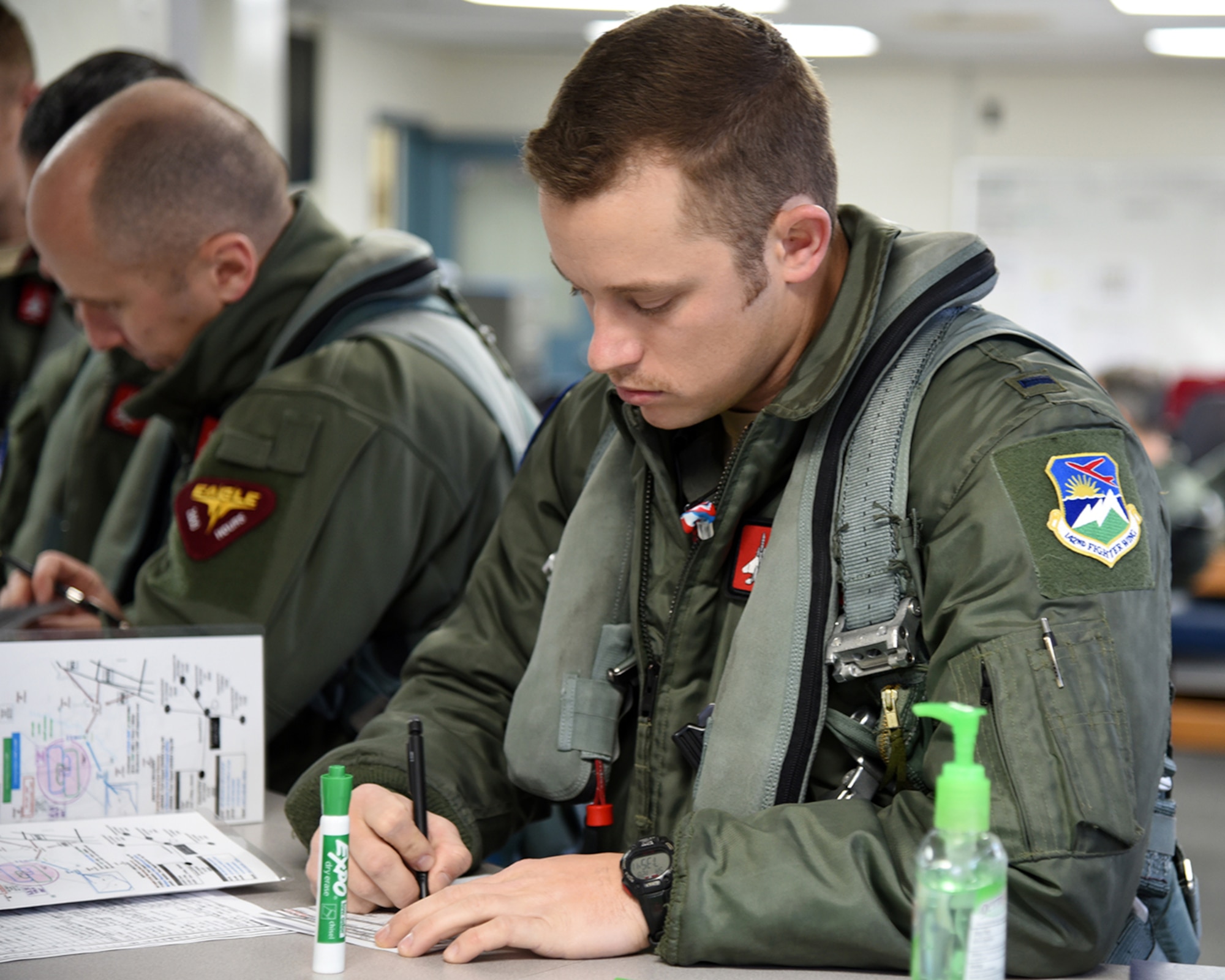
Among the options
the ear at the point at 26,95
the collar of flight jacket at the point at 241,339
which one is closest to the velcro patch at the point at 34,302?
the ear at the point at 26,95

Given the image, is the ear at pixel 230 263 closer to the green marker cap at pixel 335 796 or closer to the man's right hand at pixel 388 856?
the man's right hand at pixel 388 856

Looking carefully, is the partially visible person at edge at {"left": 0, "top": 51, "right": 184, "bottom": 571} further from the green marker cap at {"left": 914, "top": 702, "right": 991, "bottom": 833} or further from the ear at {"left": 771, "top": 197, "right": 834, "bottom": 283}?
the green marker cap at {"left": 914, "top": 702, "right": 991, "bottom": 833}

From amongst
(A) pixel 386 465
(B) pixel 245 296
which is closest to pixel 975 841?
(A) pixel 386 465

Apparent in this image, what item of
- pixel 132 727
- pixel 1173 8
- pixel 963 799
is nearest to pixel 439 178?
pixel 1173 8

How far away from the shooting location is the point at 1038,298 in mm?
8328

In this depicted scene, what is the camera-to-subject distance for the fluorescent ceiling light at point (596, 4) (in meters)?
6.75

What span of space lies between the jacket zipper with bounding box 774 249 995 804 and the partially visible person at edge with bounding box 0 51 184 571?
1.29 meters

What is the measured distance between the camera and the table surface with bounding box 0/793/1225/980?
1.01 meters

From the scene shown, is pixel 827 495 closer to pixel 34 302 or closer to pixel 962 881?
pixel 962 881

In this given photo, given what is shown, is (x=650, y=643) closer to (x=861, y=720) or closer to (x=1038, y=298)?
(x=861, y=720)

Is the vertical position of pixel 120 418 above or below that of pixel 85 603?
above

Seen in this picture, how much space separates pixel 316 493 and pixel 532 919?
0.81 meters

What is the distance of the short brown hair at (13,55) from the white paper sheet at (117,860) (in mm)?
2055

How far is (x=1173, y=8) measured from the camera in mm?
6500
